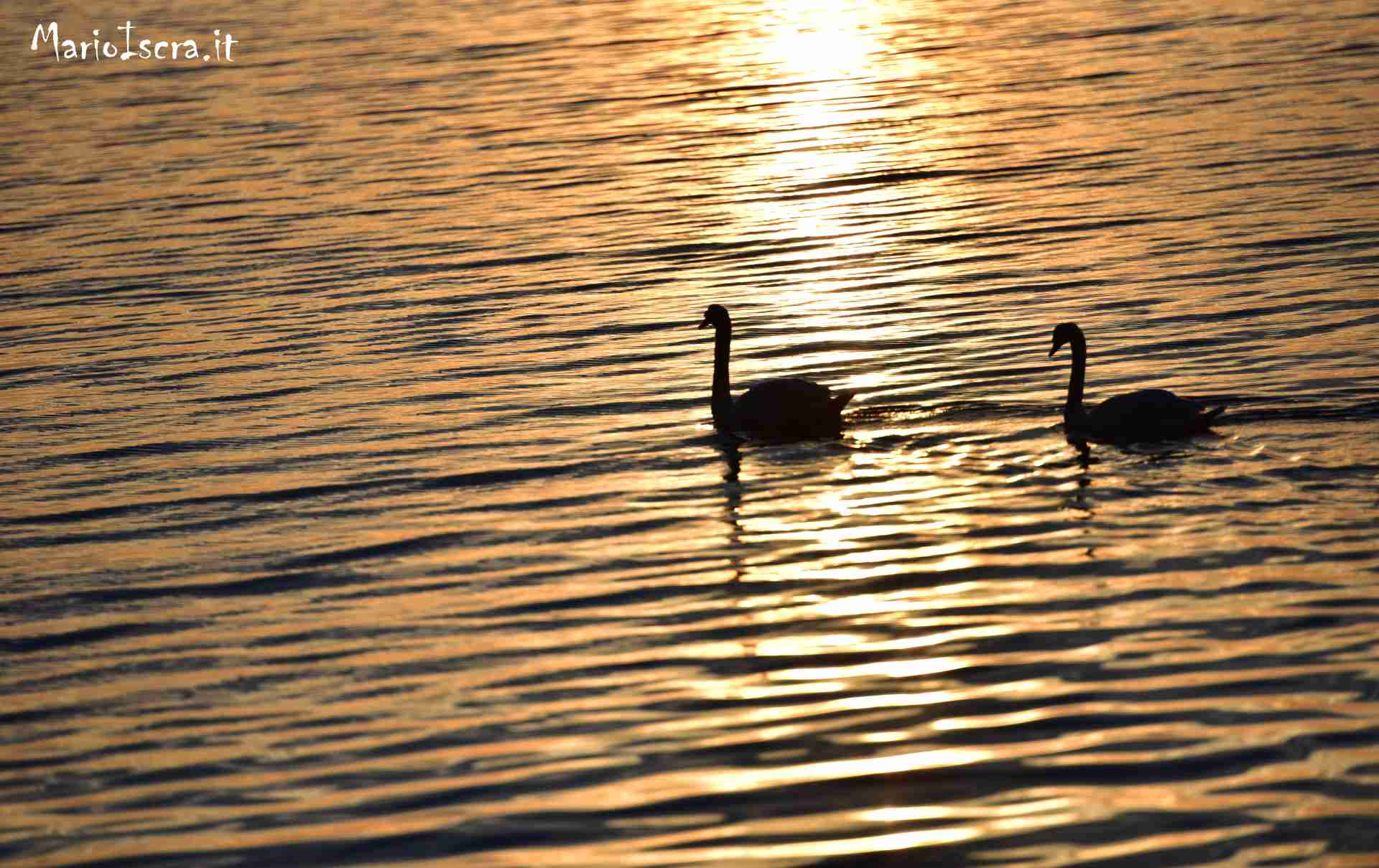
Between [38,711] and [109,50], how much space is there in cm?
5305

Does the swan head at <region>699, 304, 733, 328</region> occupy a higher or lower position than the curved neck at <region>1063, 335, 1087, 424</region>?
higher

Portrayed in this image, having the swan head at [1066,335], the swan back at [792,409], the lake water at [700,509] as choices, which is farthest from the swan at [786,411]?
the swan head at [1066,335]

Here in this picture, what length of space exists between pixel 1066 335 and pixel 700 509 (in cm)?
417

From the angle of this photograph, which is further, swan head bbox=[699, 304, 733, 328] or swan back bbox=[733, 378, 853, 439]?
swan head bbox=[699, 304, 733, 328]

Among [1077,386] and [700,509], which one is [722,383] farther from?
[1077,386]

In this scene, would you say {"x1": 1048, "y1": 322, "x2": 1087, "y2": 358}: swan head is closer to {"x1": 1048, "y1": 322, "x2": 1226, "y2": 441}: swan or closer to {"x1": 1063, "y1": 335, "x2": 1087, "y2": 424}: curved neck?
{"x1": 1063, "y1": 335, "x2": 1087, "y2": 424}: curved neck

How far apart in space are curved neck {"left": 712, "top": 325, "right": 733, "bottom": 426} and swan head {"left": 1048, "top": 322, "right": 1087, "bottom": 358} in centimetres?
310

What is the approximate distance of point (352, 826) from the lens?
34.4 feet

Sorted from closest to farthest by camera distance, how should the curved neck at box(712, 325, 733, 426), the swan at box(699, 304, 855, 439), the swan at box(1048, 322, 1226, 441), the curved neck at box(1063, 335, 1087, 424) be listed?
the swan at box(1048, 322, 1226, 441)
the curved neck at box(1063, 335, 1087, 424)
the swan at box(699, 304, 855, 439)
the curved neck at box(712, 325, 733, 426)

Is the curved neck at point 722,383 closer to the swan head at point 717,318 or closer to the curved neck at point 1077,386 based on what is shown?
the swan head at point 717,318

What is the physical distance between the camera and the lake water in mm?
10617

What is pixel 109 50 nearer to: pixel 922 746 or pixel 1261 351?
pixel 1261 351

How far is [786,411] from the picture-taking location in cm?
1767

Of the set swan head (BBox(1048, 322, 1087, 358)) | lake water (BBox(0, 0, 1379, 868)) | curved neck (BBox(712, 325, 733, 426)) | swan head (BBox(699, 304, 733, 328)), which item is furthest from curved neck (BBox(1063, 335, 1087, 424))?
swan head (BBox(699, 304, 733, 328))
